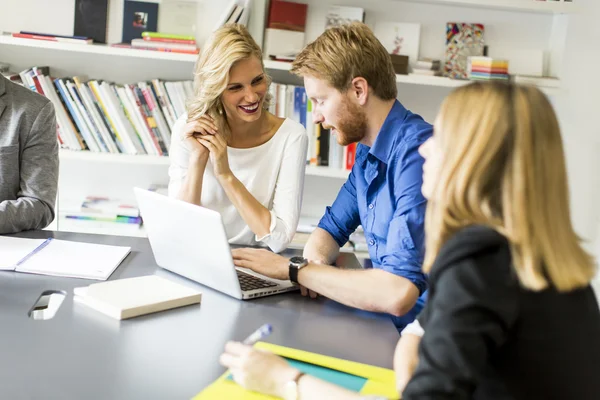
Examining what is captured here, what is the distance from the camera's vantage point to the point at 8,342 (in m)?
1.23

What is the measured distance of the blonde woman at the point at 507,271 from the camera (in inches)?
35.2

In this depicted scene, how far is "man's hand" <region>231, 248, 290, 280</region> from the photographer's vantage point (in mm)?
1624

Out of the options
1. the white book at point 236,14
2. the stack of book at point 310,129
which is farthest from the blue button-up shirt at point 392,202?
the white book at point 236,14

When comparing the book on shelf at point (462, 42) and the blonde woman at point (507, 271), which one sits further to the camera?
the book on shelf at point (462, 42)

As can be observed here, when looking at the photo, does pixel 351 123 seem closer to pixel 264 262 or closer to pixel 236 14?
pixel 264 262

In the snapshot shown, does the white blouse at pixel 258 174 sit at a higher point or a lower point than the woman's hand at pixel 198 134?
lower

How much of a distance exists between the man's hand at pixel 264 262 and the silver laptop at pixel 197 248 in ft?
0.06

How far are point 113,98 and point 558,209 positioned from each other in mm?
2235

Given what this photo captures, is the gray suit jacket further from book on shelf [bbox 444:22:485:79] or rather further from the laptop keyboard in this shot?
book on shelf [bbox 444:22:485:79]

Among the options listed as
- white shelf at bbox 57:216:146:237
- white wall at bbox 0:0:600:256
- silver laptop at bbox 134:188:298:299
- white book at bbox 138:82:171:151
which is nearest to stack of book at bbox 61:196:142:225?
white shelf at bbox 57:216:146:237

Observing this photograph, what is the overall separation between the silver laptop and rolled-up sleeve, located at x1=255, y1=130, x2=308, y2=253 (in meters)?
0.35

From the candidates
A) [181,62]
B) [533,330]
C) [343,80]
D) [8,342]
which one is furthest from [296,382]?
[181,62]

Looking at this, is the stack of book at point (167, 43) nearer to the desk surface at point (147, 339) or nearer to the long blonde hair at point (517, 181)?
the desk surface at point (147, 339)

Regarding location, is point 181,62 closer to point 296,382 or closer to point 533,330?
point 296,382
